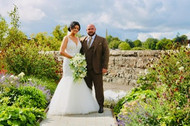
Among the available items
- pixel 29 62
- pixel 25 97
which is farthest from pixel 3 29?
pixel 25 97

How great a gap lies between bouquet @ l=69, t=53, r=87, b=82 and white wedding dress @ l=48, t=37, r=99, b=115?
0.18 meters

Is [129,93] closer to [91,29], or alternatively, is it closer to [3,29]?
[91,29]

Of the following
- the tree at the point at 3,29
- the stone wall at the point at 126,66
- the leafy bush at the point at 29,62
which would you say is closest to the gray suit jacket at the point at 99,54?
the leafy bush at the point at 29,62

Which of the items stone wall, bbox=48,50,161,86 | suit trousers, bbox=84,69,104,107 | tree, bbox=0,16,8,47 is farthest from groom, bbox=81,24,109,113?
tree, bbox=0,16,8,47

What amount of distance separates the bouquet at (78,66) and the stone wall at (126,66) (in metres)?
4.77

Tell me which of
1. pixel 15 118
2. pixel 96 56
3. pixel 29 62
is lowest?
pixel 15 118

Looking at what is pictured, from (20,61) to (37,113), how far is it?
14.8 ft

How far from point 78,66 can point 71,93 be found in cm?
67

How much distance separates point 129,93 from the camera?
6.63m

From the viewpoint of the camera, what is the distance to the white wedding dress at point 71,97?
6273 millimetres

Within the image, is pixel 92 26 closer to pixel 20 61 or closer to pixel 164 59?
pixel 164 59

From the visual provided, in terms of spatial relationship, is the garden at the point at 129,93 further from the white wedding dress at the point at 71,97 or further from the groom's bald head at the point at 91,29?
the groom's bald head at the point at 91,29

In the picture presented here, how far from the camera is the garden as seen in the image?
4316mm

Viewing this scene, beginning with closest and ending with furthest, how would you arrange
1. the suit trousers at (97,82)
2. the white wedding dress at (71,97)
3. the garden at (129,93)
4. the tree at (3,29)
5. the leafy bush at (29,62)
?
the garden at (129,93) → the white wedding dress at (71,97) → the suit trousers at (97,82) → the leafy bush at (29,62) → the tree at (3,29)
